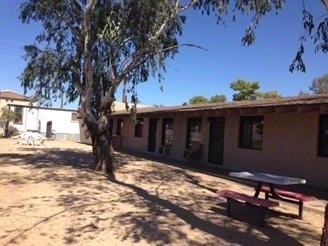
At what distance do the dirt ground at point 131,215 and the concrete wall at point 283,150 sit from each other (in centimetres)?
217

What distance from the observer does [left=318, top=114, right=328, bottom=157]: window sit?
46.4 feet

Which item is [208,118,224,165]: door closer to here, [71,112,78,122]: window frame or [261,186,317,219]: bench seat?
[261,186,317,219]: bench seat

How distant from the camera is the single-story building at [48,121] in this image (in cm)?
4494

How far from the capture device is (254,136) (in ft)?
57.8

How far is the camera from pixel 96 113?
1719 centimetres

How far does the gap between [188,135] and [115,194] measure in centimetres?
1159

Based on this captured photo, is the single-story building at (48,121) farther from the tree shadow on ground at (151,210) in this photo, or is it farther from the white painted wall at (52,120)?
the tree shadow on ground at (151,210)

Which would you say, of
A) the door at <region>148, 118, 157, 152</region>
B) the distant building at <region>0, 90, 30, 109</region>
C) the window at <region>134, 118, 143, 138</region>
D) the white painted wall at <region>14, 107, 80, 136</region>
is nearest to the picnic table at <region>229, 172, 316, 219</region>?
the door at <region>148, 118, 157, 152</region>

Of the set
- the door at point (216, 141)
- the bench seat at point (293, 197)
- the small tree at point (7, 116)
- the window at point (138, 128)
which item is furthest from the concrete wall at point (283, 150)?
the small tree at point (7, 116)

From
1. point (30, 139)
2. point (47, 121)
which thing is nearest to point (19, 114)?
point (47, 121)

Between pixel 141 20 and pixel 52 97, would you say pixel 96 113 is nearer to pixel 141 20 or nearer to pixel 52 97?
pixel 52 97

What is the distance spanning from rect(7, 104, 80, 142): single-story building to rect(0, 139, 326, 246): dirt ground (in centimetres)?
3186

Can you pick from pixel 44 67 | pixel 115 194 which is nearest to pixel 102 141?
pixel 44 67

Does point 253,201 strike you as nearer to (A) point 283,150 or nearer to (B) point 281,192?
(B) point 281,192
